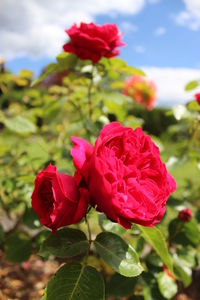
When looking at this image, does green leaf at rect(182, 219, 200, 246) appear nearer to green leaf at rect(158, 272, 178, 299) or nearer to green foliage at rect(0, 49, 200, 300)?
green foliage at rect(0, 49, 200, 300)

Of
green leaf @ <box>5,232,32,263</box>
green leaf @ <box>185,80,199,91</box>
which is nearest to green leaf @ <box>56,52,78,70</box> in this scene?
green leaf @ <box>185,80,199,91</box>

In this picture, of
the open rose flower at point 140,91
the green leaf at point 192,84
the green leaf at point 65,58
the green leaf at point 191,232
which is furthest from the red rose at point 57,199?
the open rose flower at point 140,91

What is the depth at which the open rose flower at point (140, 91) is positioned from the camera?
13.0ft

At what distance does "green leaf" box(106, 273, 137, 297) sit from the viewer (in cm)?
132

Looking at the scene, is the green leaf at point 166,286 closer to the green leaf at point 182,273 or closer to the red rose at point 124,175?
the green leaf at point 182,273

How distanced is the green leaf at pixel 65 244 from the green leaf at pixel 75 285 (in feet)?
0.11

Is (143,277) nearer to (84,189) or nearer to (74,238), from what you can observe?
(74,238)

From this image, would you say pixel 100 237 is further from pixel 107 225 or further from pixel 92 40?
pixel 92 40

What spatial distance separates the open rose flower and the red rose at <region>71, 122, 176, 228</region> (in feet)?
10.3

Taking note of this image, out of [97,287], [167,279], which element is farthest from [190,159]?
[97,287]

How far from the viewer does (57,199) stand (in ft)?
2.40

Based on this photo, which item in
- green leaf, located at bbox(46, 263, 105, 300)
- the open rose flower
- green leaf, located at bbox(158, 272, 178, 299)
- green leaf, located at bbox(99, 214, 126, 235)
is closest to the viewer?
green leaf, located at bbox(46, 263, 105, 300)

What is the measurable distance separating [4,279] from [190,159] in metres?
1.38

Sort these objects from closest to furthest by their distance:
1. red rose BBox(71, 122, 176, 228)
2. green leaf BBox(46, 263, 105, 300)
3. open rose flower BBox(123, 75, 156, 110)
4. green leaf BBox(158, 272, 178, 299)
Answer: red rose BBox(71, 122, 176, 228), green leaf BBox(46, 263, 105, 300), green leaf BBox(158, 272, 178, 299), open rose flower BBox(123, 75, 156, 110)
